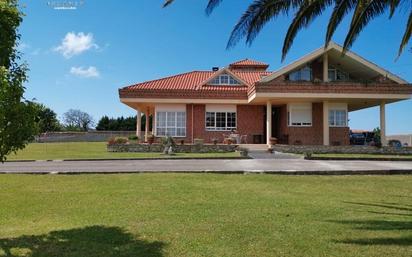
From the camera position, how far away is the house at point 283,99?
30.0m

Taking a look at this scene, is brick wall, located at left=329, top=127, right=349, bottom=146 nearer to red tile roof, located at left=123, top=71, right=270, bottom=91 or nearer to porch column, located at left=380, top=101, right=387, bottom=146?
porch column, located at left=380, top=101, right=387, bottom=146

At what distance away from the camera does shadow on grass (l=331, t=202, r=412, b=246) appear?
612 centimetres

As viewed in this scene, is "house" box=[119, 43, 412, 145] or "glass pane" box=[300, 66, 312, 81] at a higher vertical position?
"glass pane" box=[300, 66, 312, 81]

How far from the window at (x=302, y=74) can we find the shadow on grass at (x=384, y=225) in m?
23.8

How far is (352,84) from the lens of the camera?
30016mm

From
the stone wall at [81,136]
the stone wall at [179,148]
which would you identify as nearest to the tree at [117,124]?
the stone wall at [81,136]

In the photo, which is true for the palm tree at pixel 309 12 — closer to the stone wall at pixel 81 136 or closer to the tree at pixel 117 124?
the stone wall at pixel 81 136

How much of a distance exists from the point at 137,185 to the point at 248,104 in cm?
2243

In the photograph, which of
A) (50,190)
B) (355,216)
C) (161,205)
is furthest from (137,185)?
(355,216)

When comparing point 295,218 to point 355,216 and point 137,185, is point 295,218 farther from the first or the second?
point 137,185

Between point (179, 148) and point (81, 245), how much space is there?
22.0 meters

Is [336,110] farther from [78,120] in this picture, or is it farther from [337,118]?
[78,120]

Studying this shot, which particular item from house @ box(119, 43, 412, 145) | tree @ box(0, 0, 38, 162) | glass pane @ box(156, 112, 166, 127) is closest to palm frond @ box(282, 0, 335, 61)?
tree @ box(0, 0, 38, 162)

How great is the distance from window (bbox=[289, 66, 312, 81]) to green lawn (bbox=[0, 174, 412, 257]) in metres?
20.0
